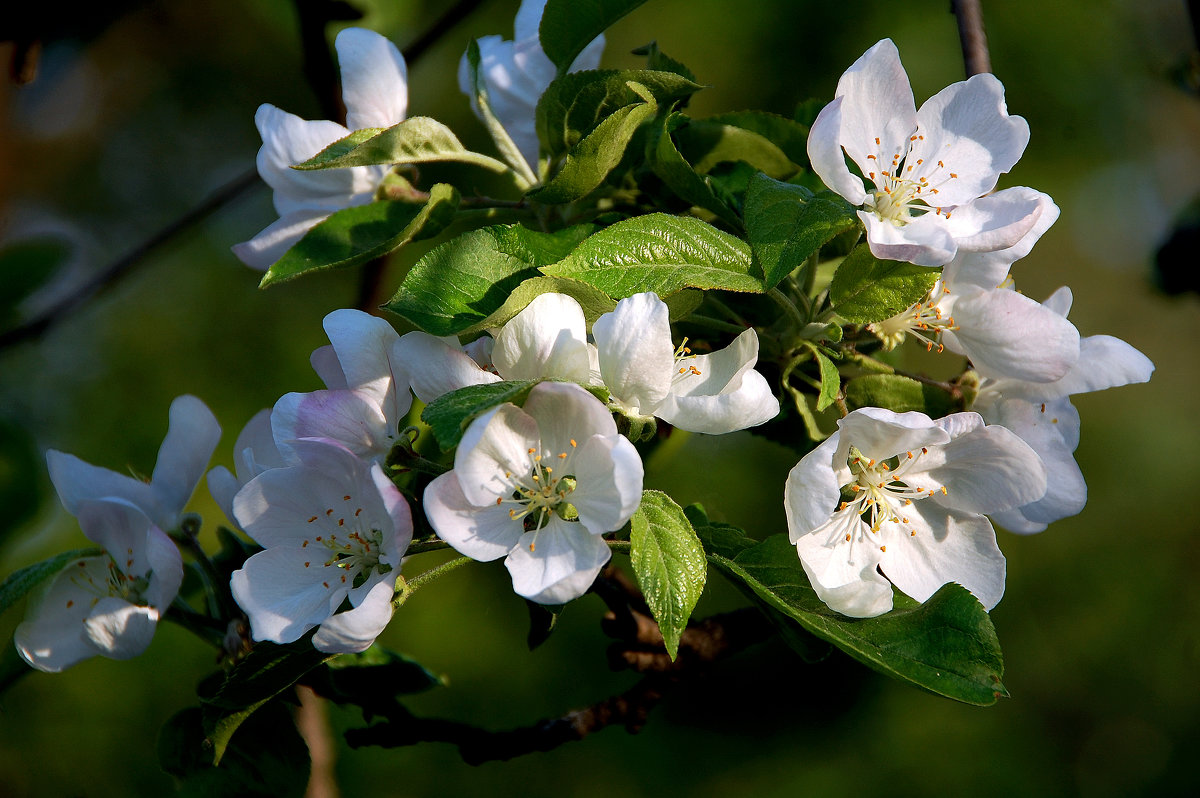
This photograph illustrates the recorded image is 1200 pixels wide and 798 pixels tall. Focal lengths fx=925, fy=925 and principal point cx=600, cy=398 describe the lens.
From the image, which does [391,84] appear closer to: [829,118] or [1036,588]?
[829,118]

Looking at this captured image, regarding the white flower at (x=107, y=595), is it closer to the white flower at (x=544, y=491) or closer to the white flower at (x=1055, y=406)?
the white flower at (x=544, y=491)

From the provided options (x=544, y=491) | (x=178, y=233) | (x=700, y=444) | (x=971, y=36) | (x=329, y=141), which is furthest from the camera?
(x=700, y=444)

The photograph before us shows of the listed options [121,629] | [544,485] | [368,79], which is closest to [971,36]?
[368,79]

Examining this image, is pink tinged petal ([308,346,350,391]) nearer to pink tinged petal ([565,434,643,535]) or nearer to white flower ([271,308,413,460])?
white flower ([271,308,413,460])

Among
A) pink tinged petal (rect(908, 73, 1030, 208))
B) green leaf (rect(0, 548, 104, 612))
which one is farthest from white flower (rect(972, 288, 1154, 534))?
green leaf (rect(0, 548, 104, 612))

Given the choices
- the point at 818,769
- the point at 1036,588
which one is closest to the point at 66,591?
the point at 818,769

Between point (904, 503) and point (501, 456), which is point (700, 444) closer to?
point (904, 503)
